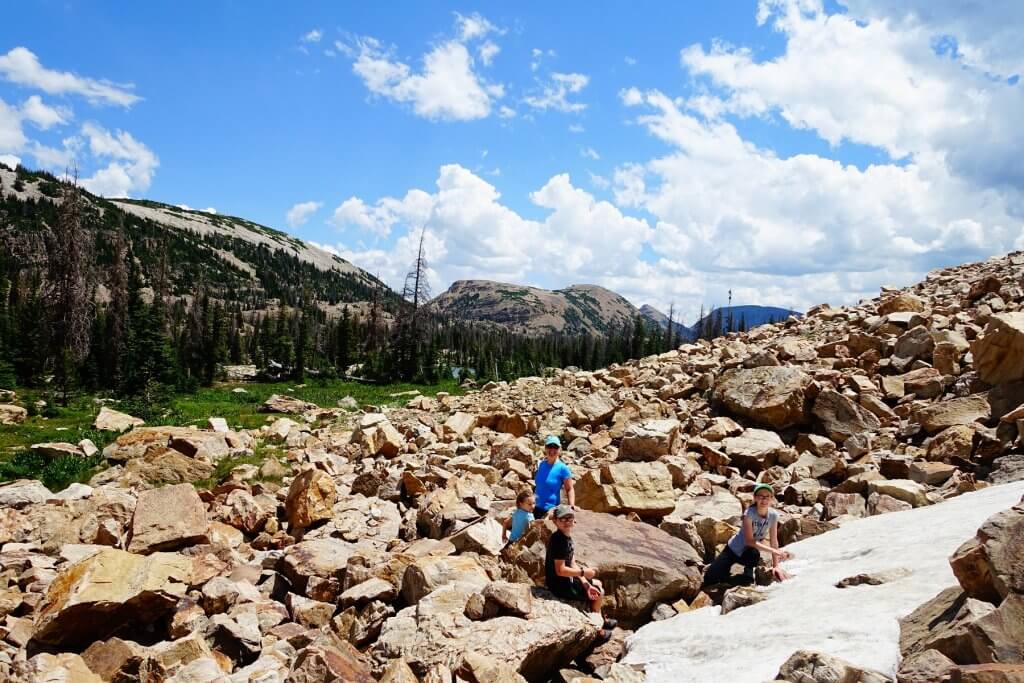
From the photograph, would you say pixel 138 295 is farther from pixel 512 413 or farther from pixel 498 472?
pixel 498 472

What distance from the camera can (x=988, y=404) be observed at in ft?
38.9

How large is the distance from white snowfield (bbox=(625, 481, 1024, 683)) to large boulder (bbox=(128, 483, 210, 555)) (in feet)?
26.4

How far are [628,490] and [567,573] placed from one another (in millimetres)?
3753

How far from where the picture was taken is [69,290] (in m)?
37.1

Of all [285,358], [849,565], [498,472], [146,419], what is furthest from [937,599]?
[285,358]

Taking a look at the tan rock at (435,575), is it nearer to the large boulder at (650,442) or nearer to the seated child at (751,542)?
the seated child at (751,542)

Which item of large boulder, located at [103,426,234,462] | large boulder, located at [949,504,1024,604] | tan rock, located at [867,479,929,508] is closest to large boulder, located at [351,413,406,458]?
large boulder, located at [103,426,234,462]

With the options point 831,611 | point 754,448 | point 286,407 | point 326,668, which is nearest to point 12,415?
point 286,407

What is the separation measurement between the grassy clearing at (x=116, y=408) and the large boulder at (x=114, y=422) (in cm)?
42

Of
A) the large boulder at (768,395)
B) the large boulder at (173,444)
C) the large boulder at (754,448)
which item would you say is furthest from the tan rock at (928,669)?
the large boulder at (173,444)

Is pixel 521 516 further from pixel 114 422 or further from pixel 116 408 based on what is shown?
pixel 116 408

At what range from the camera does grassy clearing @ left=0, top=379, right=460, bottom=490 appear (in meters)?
15.2

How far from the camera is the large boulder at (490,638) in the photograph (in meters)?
5.88

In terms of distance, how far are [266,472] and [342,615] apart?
29.7 feet
